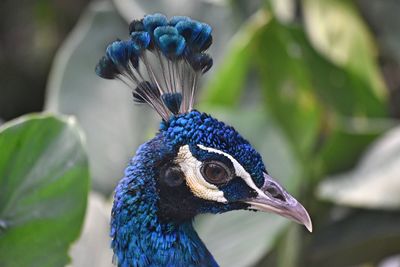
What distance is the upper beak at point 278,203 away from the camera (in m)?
1.22

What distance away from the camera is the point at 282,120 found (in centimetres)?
231

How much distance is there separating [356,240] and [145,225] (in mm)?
1078

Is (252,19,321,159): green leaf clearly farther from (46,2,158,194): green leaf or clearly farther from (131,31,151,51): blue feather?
(131,31,151,51): blue feather

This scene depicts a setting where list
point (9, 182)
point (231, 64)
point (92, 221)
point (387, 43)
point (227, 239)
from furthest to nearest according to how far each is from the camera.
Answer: point (387, 43)
point (231, 64)
point (227, 239)
point (92, 221)
point (9, 182)

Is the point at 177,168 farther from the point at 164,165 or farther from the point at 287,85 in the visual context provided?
the point at 287,85

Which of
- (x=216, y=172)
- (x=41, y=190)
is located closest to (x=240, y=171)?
(x=216, y=172)

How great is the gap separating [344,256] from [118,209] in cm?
113

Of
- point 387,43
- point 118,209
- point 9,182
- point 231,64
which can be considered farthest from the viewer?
point 387,43

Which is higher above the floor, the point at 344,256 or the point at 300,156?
the point at 300,156

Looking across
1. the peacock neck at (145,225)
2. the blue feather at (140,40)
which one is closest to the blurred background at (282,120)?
the peacock neck at (145,225)

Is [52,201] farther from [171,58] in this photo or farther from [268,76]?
[268,76]

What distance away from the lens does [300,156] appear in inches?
88.4

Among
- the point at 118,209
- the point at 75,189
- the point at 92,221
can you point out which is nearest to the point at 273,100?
the point at 92,221

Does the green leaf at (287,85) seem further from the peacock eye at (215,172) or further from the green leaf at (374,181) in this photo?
the peacock eye at (215,172)
